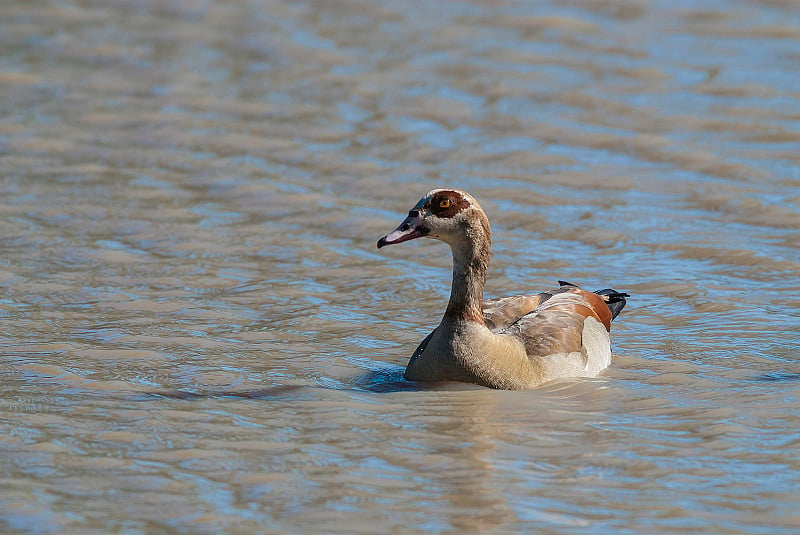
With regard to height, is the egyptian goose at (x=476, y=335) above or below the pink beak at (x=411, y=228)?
below

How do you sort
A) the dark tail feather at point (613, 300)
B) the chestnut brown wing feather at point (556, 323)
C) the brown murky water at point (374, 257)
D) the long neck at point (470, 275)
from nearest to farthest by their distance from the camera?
the brown murky water at point (374, 257), the long neck at point (470, 275), the chestnut brown wing feather at point (556, 323), the dark tail feather at point (613, 300)

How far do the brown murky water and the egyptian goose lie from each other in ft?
0.54

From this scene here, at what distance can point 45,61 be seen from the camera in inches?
675

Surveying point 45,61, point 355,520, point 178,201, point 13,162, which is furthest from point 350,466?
point 45,61

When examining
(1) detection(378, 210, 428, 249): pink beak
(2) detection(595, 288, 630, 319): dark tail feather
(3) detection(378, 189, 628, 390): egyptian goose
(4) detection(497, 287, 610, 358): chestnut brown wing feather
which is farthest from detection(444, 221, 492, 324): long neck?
(2) detection(595, 288, 630, 319): dark tail feather

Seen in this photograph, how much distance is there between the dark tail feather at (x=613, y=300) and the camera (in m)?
9.71

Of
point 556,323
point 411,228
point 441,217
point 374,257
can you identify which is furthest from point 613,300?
point 374,257

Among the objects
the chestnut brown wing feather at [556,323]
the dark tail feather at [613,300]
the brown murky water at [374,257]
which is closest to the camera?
the brown murky water at [374,257]

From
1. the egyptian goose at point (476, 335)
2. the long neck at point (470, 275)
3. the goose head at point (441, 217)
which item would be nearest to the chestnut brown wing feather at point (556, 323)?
the egyptian goose at point (476, 335)

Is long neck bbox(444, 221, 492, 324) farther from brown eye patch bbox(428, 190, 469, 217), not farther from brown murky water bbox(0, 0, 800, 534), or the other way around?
brown murky water bbox(0, 0, 800, 534)

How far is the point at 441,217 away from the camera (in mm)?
8359

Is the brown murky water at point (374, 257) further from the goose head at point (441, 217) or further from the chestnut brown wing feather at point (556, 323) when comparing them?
the goose head at point (441, 217)

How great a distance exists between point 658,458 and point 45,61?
12187 millimetres

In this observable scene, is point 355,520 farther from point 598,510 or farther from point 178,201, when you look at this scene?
point 178,201
